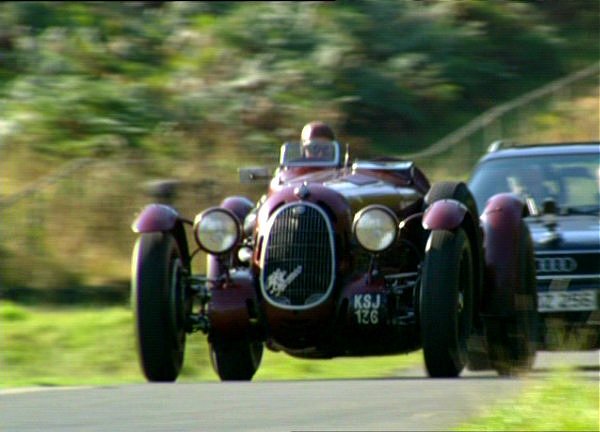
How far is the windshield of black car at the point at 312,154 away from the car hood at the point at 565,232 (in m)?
1.69

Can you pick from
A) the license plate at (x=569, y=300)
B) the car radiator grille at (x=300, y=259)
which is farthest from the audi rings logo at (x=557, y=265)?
the car radiator grille at (x=300, y=259)

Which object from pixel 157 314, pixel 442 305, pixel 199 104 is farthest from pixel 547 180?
pixel 199 104

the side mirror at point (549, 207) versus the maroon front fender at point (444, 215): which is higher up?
the maroon front fender at point (444, 215)

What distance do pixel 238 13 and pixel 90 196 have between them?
32.4 ft

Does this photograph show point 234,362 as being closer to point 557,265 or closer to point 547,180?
point 557,265

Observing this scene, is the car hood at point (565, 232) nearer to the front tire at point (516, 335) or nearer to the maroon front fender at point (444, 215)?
the front tire at point (516, 335)

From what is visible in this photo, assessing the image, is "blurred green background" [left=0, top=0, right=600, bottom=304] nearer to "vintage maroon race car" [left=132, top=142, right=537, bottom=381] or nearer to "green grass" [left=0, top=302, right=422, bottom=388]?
"green grass" [left=0, top=302, right=422, bottom=388]

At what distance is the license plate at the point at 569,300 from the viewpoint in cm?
1140

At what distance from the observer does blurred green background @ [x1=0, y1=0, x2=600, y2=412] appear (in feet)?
57.0

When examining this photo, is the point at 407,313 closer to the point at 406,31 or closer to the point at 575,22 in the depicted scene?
the point at 406,31

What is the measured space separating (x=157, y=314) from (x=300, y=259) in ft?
2.89

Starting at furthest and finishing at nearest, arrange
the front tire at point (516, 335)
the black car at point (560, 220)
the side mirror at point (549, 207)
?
the side mirror at point (549, 207)
the black car at point (560, 220)
the front tire at point (516, 335)

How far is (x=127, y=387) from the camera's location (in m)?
8.41

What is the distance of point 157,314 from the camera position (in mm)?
9695
